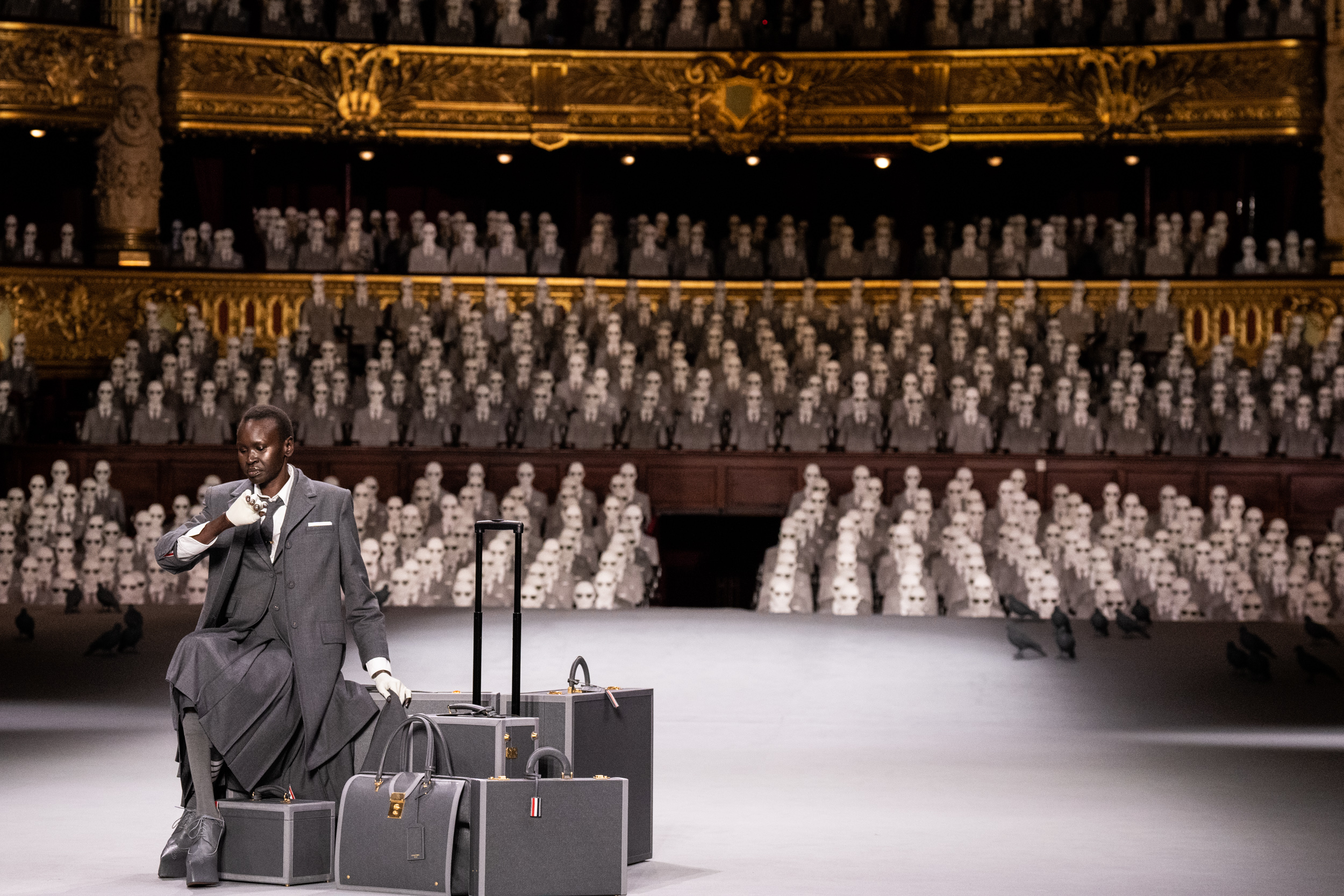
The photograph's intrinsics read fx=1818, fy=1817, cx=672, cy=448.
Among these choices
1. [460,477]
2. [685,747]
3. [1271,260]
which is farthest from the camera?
[1271,260]

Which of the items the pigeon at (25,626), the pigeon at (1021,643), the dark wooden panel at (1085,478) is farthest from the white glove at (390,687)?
the dark wooden panel at (1085,478)

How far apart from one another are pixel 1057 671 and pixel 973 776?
2.49 meters

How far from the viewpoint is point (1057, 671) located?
8.70 meters

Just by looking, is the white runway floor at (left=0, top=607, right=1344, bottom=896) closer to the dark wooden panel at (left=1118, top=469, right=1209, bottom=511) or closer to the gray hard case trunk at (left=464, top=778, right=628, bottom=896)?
the gray hard case trunk at (left=464, top=778, right=628, bottom=896)

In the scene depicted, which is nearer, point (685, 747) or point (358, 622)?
point (358, 622)

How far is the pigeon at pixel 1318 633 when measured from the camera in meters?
9.43

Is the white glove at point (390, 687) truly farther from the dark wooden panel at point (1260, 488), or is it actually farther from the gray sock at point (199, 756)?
the dark wooden panel at point (1260, 488)

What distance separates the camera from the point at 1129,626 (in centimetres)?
951

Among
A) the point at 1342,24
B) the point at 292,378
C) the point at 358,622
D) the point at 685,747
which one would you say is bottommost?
the point at 685,747

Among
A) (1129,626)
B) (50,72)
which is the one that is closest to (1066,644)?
(1129,626)

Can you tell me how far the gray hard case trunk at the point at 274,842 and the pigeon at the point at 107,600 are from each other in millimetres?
6628

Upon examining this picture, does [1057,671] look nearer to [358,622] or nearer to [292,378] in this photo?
[358,622]

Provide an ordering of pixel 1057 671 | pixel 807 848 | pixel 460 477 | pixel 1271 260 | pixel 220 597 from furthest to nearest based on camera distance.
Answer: pixel 1271 260 < pixel 460 477 < pixel 1057 671 < pixel 807 848 < pixel 220 597

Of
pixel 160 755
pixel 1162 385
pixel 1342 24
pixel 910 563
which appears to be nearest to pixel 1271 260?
pixel 1342 24
